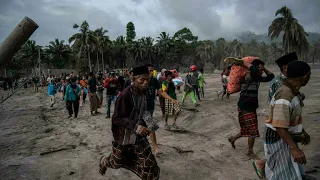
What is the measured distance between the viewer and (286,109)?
6.91ft

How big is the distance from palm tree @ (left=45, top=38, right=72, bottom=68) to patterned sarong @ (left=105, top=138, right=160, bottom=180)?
5702 centimetres

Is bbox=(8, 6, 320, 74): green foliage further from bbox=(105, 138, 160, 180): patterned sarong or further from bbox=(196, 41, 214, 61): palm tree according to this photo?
bbox=(105, 138, 160, 180): patterned sarong

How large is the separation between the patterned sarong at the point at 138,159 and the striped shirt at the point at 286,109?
139cm

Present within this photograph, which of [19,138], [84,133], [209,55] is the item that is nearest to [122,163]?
[84,133]

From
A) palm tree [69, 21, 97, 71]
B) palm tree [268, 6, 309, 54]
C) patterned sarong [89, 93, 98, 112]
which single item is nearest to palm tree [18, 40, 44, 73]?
palm tree [69, 21, 97, 71]

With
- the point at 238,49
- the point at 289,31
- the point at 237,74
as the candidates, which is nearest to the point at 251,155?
the point at 237,74

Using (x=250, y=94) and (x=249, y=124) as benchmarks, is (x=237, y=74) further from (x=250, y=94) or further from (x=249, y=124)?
(x=249, y=124)

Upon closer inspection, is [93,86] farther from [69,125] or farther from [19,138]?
[19,138]

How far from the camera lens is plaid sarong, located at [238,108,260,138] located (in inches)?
169

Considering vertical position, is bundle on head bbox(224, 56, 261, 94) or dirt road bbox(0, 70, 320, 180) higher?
bundle on head bbox(224, 56, 261, 94)

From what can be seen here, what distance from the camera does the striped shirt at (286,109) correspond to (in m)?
2.11

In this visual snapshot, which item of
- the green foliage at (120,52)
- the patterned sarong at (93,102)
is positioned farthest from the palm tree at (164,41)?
the patterned sarong at (93,102)

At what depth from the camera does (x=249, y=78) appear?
166 inches

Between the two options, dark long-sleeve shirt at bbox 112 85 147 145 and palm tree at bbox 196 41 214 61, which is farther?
palm tree at bbox 196 41 214 61
